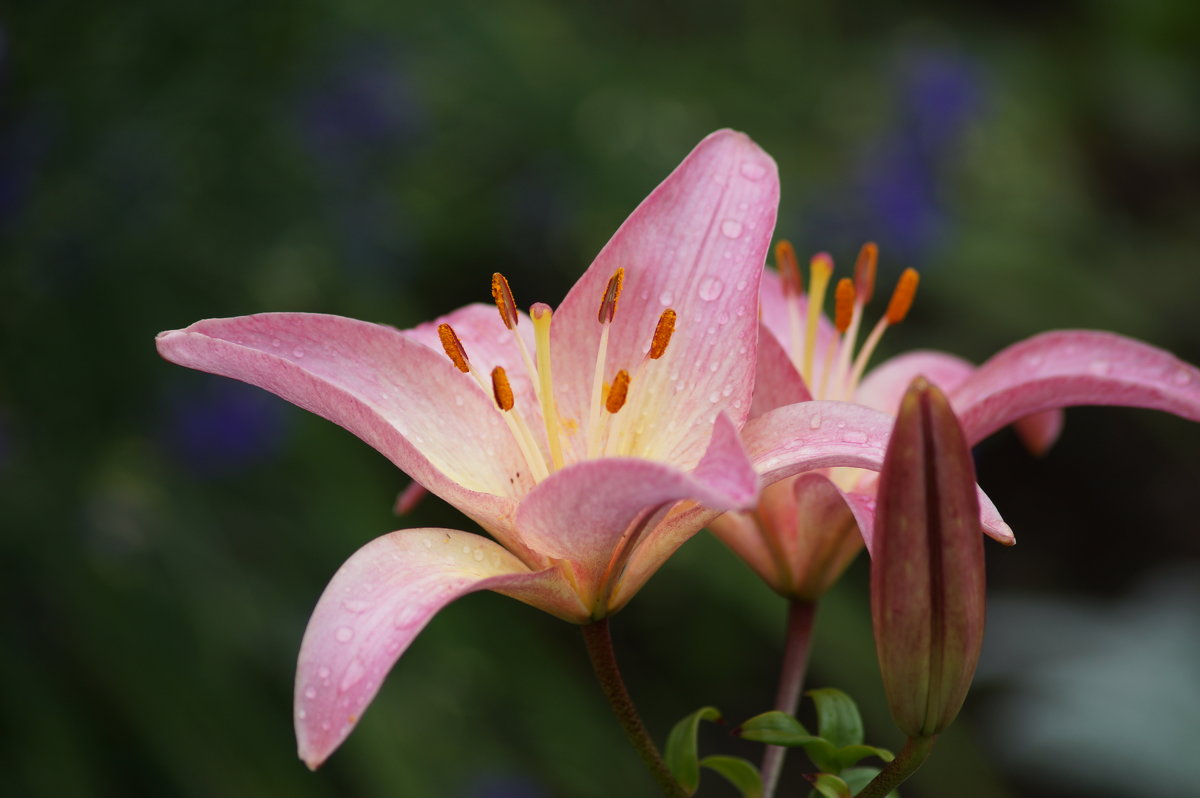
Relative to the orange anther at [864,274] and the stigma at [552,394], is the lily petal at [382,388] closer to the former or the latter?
the stigma at [552,394]

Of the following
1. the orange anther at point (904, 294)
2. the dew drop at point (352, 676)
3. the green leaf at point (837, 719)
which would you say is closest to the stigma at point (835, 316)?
the orange anther at point (904, 294)

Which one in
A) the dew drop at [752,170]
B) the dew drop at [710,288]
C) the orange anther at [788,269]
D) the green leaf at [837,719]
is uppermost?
the dew drop at [752,170]

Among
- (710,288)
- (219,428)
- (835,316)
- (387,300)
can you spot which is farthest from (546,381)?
(387,300)

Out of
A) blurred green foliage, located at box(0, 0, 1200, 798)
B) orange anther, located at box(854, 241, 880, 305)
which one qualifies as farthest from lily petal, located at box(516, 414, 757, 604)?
blurred green foliage, located at box(0, 0, 1200, 798)

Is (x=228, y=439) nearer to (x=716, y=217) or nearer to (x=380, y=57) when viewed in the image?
(x=380, y=57)

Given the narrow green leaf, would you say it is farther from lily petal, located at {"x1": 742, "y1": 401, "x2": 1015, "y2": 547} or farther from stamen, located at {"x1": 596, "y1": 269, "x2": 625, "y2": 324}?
stamen, located at {"x1": 596, "y1": 269, "x2": 625, "y2": 324}

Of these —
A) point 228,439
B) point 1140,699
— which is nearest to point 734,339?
point 228,439
